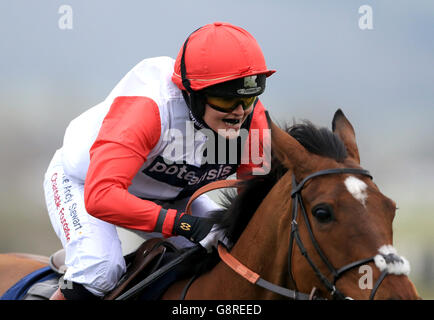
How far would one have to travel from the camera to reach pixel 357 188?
1.65m

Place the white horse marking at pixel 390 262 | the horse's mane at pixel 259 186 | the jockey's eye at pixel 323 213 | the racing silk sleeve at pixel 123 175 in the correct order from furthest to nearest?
the racing silk sleeve at pixel 123 175 < the horse's mane at pixel 259 186 < the jockey's eye at pixel 323 213 < the white horse marking at pixel 390 262

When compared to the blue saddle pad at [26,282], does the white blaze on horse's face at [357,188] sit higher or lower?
higher

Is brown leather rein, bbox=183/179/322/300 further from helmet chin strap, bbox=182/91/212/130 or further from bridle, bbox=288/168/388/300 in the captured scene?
helmet chin strap, bbox=182/91/212/130

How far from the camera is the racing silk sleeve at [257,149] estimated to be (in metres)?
2.01

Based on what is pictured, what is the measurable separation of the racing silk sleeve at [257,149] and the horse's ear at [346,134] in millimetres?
265

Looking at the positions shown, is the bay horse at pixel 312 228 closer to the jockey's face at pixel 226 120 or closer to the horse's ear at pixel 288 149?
the horse's ear at pixel 288 149

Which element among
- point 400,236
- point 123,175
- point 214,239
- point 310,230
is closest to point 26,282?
point 123,175

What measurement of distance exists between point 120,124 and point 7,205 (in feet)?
21.1

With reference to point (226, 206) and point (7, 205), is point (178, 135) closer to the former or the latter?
point (226, 206)

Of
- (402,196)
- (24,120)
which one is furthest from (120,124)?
(24,120)

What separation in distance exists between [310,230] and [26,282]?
4.78 feet

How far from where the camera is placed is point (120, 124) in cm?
212

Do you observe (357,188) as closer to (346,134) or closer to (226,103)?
(346,134)

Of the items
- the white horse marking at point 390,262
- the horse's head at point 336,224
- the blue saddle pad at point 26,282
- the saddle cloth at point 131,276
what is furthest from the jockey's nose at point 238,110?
the blue saddle pad at point 26,282
